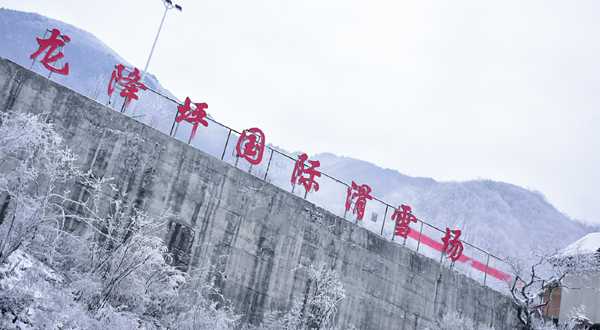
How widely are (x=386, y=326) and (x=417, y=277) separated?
231 centimetres

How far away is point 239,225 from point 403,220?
717 cm

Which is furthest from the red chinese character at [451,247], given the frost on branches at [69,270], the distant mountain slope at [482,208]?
the distant mountain slope at [482,208]

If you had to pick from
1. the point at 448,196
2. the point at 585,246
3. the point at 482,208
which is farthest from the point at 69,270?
the point at 448,196

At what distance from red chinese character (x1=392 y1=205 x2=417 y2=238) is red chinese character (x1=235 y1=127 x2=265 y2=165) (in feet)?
20.7

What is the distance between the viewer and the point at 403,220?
653 inches

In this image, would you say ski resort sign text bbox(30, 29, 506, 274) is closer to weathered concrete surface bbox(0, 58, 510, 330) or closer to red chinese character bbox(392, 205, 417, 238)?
red chinese character bbox(392, 205, 417, 238)

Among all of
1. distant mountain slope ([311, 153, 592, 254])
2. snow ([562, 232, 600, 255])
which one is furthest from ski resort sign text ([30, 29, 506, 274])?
distant mountain slope ([311, 153, 592, 254])

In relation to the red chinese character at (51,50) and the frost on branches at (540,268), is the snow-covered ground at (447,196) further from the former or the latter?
the red chinese character at (51,50)

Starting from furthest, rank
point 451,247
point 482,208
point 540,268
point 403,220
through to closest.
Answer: point 482,208, point 540,268, point 451,247, point 403,220

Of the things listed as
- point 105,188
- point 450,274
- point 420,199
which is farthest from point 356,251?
point 420,199

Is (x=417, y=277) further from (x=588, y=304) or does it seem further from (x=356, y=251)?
(x=588, y=304)

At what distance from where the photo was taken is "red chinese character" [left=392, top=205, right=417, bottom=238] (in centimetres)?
1634

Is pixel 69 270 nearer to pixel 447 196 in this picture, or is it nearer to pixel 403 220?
pixel 403 220

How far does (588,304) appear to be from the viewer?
1905 cm
